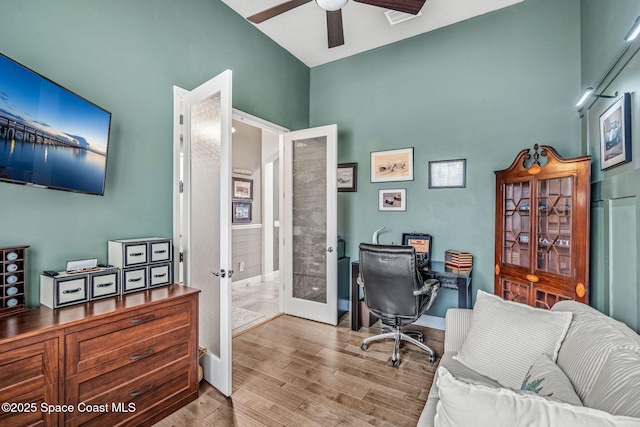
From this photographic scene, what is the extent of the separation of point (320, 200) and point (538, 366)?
8.91ft

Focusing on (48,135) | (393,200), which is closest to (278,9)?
(48,135)

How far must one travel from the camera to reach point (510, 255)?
2.83m

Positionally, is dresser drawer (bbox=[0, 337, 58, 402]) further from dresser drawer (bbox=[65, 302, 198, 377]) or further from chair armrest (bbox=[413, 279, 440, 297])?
chair armrest (bbox=[413, 279, 440, 297])

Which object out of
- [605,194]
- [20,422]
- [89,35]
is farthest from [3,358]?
[605,194]

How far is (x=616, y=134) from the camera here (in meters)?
1.82

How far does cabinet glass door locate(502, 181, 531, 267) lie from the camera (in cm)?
267

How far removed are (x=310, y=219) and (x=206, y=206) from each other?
1607 mm

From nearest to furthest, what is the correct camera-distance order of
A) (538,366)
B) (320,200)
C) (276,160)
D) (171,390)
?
(538,366) → (171,390) → (320,200) → (276,160)

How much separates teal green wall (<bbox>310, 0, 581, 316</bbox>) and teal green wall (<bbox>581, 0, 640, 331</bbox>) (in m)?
0.30

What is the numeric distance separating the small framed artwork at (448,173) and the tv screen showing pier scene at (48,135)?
122 inches

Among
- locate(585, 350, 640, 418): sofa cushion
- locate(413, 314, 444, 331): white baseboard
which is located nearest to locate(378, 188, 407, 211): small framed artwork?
locate(413, 314, 444, 331): white baseboard

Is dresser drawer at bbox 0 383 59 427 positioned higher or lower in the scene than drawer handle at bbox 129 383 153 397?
higher

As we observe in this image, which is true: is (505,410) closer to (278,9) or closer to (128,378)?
(128,378)

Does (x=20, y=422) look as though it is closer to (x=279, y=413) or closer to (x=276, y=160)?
(x=279, y=413)
